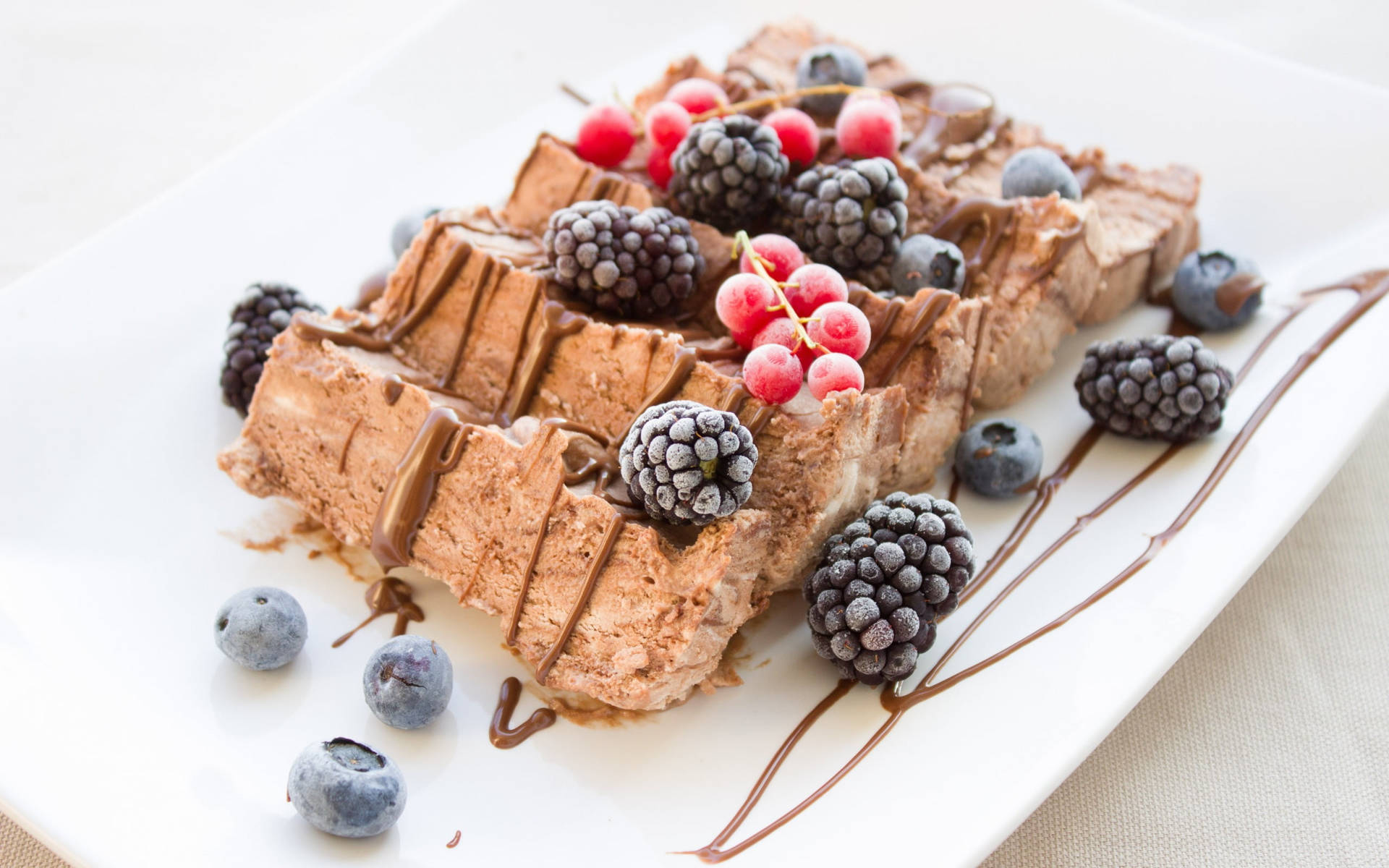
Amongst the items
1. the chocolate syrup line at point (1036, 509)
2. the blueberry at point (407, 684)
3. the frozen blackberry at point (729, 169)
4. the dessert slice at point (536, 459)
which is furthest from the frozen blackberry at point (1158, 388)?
the blueberry at point (407, 684)

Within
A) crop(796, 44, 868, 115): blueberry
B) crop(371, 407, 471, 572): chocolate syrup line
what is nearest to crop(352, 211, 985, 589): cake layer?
crop(371, 407, 471, 572): chocolate syrup line

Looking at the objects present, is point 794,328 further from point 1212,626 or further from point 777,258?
point 1212,626

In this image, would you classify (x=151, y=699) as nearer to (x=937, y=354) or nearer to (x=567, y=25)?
(x=937, y=354)

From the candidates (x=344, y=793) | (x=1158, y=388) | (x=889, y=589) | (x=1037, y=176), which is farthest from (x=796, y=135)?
(x=344, y=793)

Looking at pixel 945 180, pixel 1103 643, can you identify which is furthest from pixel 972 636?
pixel 945 180

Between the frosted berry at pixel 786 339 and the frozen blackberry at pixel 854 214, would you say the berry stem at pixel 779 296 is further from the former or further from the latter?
the frozen blackberry at pixel 854 214

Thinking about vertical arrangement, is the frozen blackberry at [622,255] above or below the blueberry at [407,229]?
above
